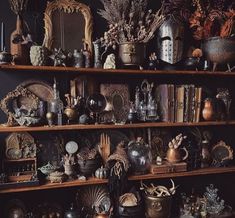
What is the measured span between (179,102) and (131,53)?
21.3 inches

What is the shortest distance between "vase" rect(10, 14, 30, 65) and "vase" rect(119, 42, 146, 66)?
0.68 m

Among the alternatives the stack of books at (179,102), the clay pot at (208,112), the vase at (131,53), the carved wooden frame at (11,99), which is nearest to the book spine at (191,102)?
the stack of books at (179,102)

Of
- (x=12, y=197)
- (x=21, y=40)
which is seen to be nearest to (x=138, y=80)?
(x=21, y=40)

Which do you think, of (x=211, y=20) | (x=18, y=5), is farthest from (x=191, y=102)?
(x=18, y=5)

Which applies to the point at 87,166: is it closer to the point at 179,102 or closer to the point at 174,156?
the point at 174,156

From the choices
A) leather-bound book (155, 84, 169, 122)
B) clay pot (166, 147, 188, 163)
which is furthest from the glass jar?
leather-bound book (155, 84, 169, 122)

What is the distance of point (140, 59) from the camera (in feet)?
7.47

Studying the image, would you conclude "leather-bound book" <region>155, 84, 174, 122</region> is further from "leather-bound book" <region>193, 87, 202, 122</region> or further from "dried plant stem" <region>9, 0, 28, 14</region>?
"dried plant stem" <region>9, 0, 28, 14</region>

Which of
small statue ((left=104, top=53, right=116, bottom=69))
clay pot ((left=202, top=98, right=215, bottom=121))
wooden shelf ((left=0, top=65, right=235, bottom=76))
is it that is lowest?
clay pot ((left=202, top=98, right=215, bottom=121))

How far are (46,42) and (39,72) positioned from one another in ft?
0.74

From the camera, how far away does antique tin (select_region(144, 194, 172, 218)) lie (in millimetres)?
2277

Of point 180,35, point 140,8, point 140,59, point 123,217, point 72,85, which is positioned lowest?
point 123,217

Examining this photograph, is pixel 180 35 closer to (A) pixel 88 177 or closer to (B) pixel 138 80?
(B) pixel 138 80

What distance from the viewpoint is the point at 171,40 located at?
2.31 metres
